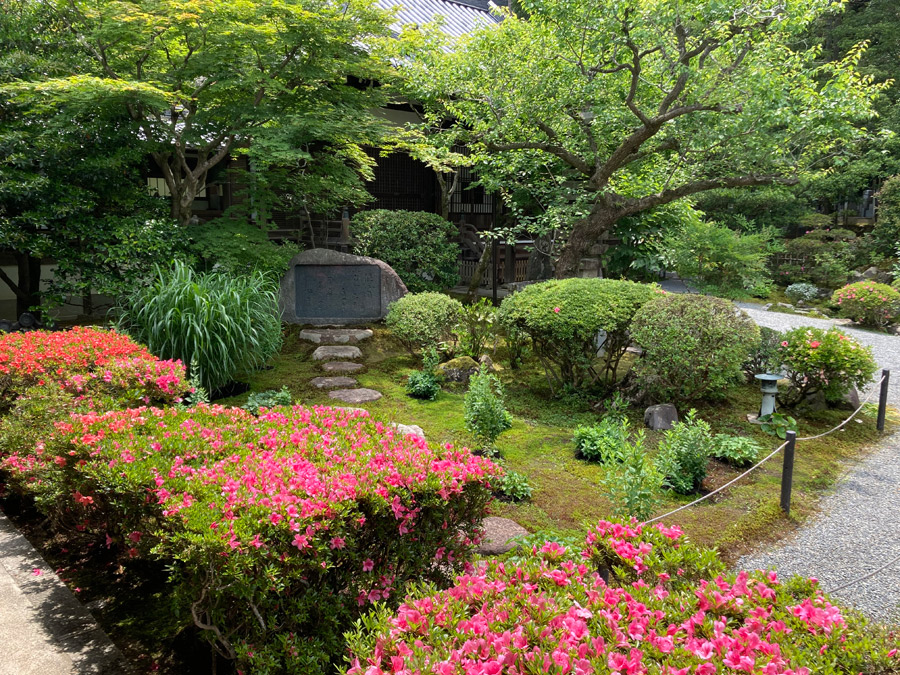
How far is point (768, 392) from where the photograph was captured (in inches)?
276

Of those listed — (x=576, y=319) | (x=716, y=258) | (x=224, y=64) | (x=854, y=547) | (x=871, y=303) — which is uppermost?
(x=224, y=64)

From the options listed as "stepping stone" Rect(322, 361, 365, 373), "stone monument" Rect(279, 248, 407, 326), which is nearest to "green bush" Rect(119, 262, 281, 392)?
"stepping stone" Rect(322, 361, 365, 373)

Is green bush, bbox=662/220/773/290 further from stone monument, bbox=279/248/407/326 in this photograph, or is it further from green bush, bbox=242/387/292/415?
green bush, bbox=242/387/292/415

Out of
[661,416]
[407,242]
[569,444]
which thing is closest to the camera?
[569,444]

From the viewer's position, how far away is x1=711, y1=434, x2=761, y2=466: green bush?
5.82 metres

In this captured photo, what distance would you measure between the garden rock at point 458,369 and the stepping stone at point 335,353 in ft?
4.98

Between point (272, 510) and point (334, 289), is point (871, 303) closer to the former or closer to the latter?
point (334, 289)

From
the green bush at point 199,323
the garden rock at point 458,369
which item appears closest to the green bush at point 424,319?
the garden rock at point 458,369

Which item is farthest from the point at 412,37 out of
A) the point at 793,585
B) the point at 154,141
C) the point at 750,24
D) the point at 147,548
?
the point at 793,585

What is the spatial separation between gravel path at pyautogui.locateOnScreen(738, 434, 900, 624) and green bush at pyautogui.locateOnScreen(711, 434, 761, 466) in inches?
27.7

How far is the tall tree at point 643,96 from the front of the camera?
7.64 meters

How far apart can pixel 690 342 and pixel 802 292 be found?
1311 cm

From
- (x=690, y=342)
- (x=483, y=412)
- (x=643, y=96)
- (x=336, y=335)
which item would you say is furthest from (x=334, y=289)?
(x=690, y=342)

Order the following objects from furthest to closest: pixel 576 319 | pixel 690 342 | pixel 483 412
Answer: pixel 576 319, pixel 690 342, pixel 483 412
